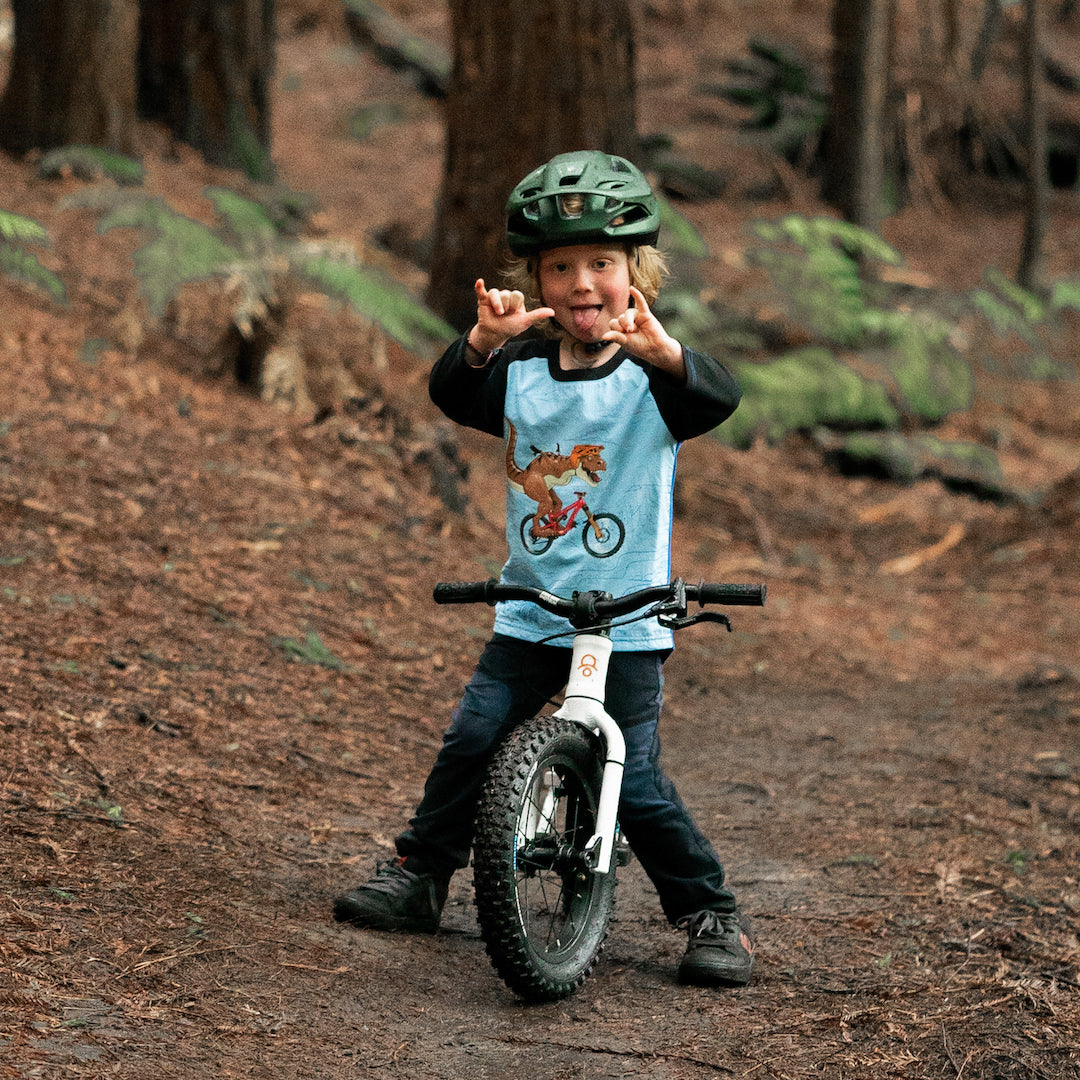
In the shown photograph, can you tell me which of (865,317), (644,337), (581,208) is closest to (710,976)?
Answer: (644,337)

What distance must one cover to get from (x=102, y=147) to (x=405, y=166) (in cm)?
728

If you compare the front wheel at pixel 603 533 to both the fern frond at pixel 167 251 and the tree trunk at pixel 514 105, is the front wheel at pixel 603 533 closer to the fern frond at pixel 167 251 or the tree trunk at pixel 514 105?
the fern frond at pixel 167 251

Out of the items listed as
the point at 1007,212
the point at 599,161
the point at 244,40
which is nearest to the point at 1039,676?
the point at 599,161

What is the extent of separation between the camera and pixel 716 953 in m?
3.62

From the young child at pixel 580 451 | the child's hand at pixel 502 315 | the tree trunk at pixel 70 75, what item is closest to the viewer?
the child's hand at pixel 502 315

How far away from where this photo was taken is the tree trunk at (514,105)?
29.6 feet

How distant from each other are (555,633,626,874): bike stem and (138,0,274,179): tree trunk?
376 inches

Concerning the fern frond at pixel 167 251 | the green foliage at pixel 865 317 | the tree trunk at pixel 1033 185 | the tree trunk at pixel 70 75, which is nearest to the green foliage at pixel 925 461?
the green foliage at pixel 865 317

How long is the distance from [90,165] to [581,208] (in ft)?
21.8

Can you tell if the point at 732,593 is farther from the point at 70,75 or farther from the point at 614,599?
the point at 70,75

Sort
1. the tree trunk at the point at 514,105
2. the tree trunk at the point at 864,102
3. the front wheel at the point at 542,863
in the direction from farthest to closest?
1. the tree trunk at the point at 864,102
2. the tree trunk at the point at 514,105
3. the front wheel at the point at 542,863

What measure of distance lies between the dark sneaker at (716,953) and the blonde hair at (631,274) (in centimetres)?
166

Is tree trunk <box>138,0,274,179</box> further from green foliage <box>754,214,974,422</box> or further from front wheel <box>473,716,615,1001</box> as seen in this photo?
front wheel <box>473,716,615,1001</box>

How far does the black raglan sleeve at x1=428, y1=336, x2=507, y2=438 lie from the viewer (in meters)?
3.65
